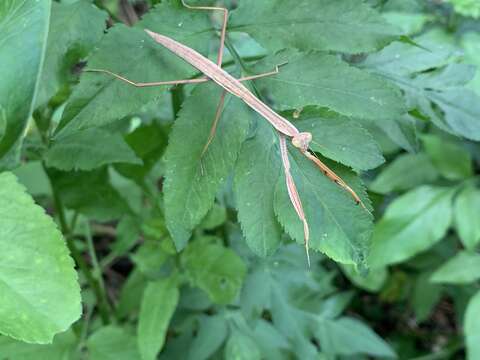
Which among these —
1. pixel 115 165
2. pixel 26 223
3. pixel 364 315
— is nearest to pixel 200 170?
pixel 26 223

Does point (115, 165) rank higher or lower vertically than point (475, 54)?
higher

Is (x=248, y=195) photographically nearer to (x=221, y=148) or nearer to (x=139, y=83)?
(x=221, y=148)

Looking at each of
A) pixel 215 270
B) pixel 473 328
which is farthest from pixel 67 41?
pixel 473 328

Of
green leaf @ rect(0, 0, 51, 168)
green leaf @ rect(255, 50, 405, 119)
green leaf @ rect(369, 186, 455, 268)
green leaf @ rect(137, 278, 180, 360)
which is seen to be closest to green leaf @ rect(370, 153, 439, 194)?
green leaf @ rect(369, 186, 455, 268)

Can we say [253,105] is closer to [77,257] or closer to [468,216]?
[77,257]

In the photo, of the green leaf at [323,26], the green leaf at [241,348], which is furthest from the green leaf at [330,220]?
the green leaf at [241,348]

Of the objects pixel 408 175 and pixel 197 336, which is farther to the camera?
pixel 408 175
